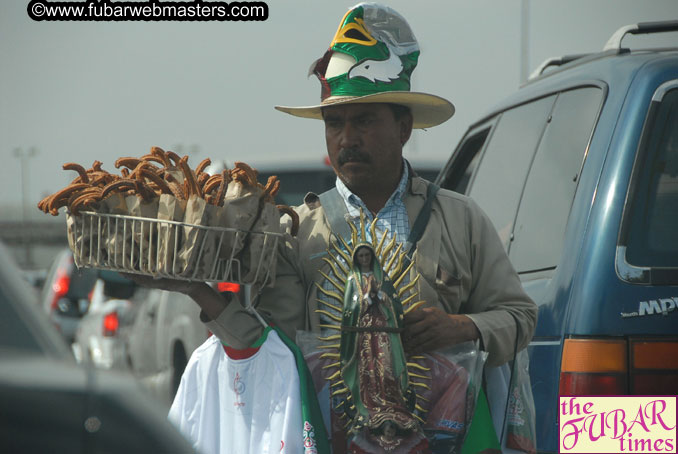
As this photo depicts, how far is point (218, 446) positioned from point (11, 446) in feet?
4.37

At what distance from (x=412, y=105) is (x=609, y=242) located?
834 mm

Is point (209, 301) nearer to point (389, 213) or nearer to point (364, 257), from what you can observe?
point (364, 257)

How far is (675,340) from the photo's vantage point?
362 cm

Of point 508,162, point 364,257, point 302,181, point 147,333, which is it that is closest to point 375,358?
point 364,257

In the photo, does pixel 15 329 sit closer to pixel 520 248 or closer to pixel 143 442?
pixel 143 442

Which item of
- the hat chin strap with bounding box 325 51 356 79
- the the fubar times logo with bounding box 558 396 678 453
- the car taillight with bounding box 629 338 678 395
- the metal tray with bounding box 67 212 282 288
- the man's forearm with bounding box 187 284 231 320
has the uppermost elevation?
the hat chin strap with bounding box 325 51 356 79

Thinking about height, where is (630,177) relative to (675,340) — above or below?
above

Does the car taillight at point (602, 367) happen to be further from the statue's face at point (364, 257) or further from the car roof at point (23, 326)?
the car roof at point (23, 326)

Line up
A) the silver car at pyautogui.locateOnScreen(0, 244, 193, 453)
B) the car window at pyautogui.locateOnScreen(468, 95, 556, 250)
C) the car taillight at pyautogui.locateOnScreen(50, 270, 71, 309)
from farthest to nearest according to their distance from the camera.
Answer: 1. the car taillight at pyautogui.locateOnScreen(50, 270, 71, 309)
2. the car window at pyautogui.locateOnScreen(468, 95, 556, 250)
3. the silver car at pyautogui.locateOnScreen(0, 244, 193, 453)

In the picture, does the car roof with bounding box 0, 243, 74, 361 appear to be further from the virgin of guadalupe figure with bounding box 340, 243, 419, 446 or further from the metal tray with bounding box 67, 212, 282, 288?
the virgin of guadalupe figure with bounding box 340, 243, 419, 446

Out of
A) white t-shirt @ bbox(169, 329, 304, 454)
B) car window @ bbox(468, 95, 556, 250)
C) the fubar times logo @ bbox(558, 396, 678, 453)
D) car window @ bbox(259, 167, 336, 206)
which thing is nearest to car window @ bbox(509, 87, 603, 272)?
car window @ bbox(468, 95, 556, 250)

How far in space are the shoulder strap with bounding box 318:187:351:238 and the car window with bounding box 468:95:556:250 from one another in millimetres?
1491

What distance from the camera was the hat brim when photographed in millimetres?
3328

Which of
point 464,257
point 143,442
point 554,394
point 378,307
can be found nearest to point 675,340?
point 554,394
